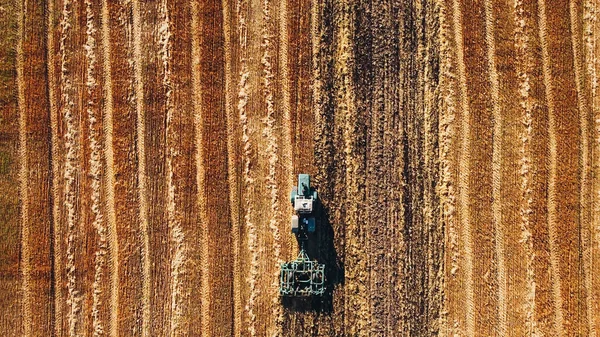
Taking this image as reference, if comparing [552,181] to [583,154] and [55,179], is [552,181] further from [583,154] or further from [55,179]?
[55,179]

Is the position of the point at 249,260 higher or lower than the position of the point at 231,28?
lower

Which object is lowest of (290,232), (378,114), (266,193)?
(290,232)

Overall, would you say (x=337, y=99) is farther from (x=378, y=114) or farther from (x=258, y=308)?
(x=258, y=308)

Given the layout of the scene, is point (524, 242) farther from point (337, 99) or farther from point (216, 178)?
point (216, 178)

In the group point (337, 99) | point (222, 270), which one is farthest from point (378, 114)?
point (222, 270)

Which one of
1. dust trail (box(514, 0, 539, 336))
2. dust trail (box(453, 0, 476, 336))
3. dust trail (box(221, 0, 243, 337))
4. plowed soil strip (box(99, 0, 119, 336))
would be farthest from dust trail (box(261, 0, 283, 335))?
dust trail (box(514, 0, 539, 336))

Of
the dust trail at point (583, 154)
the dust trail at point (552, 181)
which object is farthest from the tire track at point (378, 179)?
the dust trail at point (583, 154)
